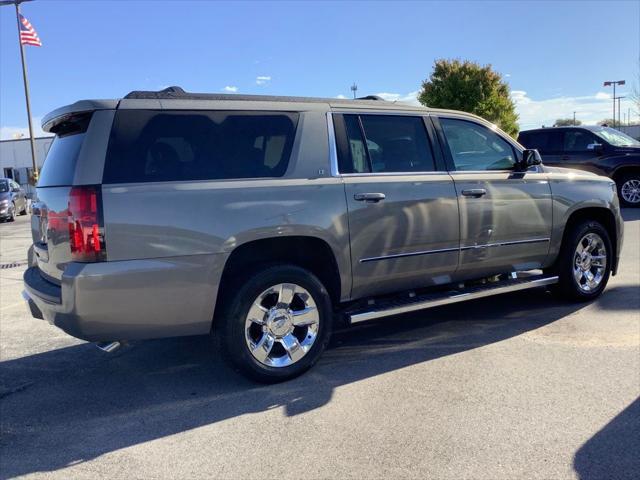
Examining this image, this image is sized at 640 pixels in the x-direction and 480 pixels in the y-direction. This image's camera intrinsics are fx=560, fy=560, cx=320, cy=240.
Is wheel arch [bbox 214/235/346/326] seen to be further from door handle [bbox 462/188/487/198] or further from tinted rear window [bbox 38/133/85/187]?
door handle [bbox 462/188/487/198]

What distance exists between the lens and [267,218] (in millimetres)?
3824

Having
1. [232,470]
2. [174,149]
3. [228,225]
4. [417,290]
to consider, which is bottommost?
[232,470]

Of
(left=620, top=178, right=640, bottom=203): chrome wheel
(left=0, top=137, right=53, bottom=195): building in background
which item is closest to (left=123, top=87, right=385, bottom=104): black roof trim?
(left=620, top=178, right=640, bottom=203): chrome wheel

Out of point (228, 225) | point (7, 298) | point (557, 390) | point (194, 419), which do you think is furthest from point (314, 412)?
point (7, 298)

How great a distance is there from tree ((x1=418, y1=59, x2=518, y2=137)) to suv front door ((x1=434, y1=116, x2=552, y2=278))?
22240 millimetres

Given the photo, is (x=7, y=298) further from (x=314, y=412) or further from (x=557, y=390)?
(x=557, y=390)

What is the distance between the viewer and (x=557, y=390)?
375 cm

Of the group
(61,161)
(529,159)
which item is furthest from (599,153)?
(61,161)

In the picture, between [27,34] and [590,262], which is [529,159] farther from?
[27,34]

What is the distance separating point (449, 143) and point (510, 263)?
1278 mm

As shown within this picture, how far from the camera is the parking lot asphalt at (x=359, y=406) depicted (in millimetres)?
2986

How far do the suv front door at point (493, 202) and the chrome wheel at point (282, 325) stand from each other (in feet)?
5.07

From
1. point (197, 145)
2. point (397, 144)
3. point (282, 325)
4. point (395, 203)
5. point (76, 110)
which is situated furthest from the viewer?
point (397, 144)

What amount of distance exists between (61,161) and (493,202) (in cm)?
352
